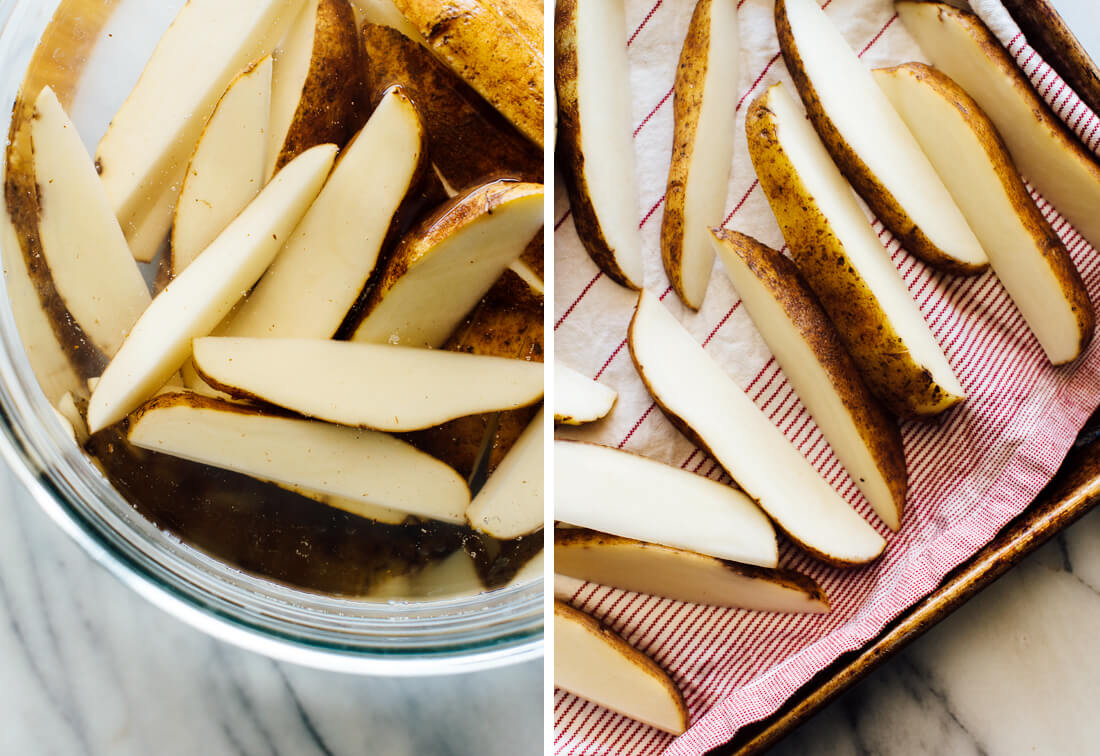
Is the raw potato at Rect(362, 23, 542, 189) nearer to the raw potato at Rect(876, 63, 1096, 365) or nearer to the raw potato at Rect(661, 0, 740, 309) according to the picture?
the raw potato at Rect(661, 0, 740, 309)

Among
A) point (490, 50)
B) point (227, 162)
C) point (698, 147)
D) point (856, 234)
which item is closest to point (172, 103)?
point (227, 162)

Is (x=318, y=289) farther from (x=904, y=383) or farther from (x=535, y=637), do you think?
(x=904, y=383)

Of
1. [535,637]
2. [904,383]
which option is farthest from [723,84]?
[535,637]

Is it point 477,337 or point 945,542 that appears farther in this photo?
point 945,542

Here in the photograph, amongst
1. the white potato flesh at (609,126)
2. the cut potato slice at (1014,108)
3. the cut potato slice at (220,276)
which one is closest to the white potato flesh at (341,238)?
the cut potato slice at (220,276)

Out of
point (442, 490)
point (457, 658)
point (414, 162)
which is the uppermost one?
point (414, 162)

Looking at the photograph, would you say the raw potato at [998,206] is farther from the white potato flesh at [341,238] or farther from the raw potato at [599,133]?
the white potato flesh at [341,238]

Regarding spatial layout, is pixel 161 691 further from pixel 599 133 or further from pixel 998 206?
pixel 998 206
